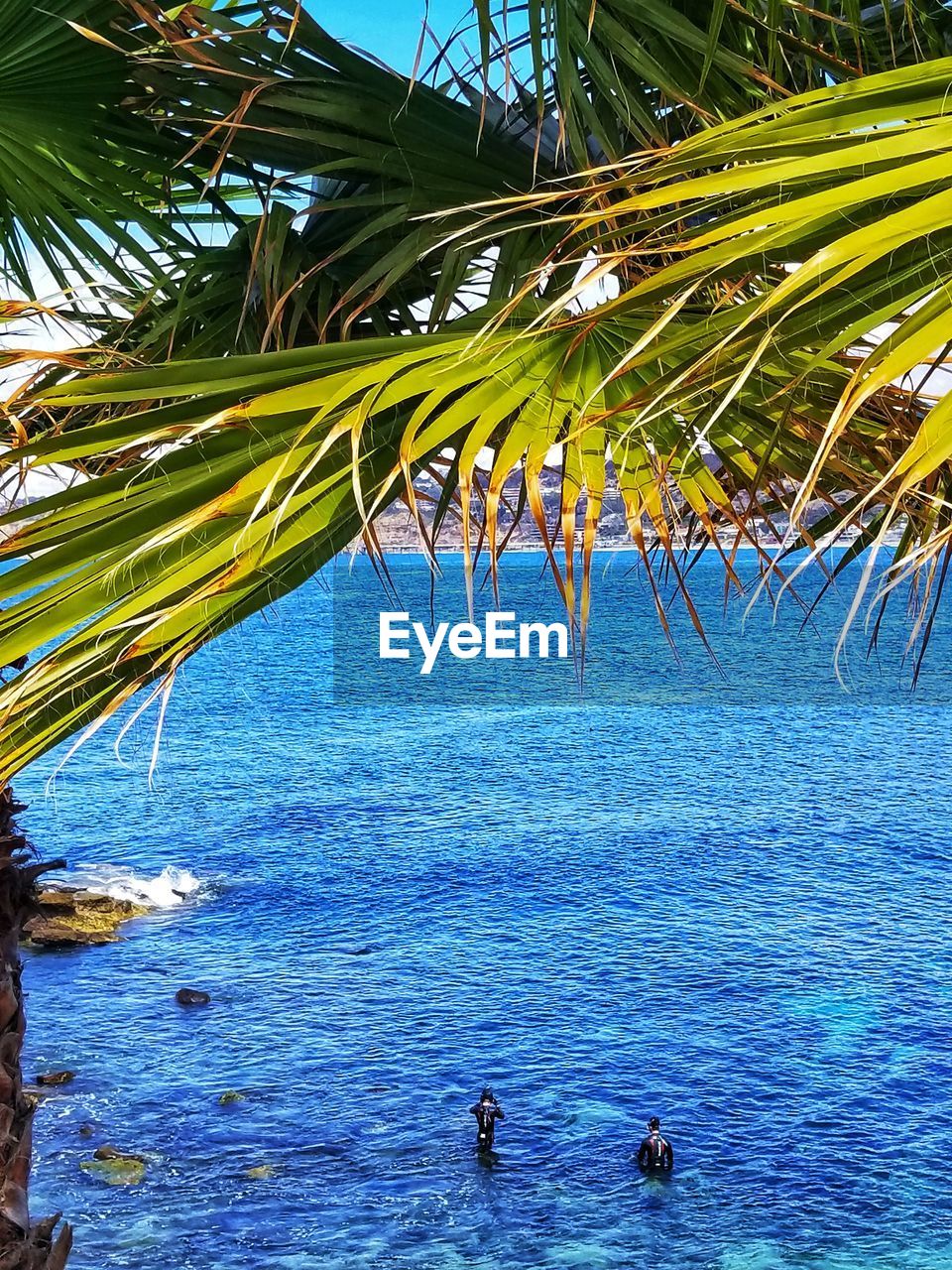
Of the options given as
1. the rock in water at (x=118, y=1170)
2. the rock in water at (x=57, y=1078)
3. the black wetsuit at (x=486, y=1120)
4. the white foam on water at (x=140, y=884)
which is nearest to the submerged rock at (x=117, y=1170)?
the rock in water at (x=118, y=1170)

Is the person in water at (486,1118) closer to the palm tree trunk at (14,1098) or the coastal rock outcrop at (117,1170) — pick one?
the coastal rock outcrop at (117,1170)

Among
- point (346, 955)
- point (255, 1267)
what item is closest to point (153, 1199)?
point (255, 1267)

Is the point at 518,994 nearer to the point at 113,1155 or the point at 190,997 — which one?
the point at 190,997

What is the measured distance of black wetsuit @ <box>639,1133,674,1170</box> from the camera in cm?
2452

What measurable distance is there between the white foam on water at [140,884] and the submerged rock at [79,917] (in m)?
0.87

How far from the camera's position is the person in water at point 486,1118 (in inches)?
1006

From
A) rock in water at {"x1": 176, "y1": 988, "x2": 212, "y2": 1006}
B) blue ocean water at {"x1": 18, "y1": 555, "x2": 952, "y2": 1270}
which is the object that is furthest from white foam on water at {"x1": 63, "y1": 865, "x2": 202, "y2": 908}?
rock in water at {"x1": 176, "y1": 988, "x2": 212, "y2": 1006}

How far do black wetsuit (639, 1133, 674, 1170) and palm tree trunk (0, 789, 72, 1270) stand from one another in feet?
74.9

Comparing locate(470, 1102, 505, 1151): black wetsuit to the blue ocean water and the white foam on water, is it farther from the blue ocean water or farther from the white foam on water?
the white foam on water

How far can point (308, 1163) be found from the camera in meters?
25.0

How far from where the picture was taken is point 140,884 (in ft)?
147

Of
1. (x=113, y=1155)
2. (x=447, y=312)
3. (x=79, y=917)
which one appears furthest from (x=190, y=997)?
(x=447, y=312)

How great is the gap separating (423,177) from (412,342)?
1226 mm

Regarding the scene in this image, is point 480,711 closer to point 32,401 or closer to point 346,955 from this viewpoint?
point 346,955
